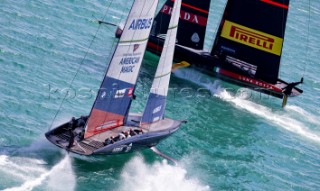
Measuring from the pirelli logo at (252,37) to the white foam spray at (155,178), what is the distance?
18.0m

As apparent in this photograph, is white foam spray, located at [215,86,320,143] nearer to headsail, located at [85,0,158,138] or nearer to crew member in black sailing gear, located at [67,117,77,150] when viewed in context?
headsail, located at [85,0,158,138]

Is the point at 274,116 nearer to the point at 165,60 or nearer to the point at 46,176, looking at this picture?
the point at 165,60

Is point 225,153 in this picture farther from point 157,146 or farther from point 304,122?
point 304,122

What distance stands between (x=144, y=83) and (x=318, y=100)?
16055 mm

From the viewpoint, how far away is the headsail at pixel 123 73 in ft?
143

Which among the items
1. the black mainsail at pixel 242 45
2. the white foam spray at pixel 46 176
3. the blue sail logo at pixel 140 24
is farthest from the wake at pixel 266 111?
the white foam spray at pixel 46 176

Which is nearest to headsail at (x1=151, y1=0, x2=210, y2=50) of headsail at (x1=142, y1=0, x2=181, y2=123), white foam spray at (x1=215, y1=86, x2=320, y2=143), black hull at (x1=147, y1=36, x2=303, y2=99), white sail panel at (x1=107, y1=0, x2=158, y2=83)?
black hull at (x1=147, y1=36, x2=303, y2=99)

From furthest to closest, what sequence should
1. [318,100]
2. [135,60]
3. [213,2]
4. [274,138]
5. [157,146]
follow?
[213,2] < [318,100] < [274,138] < [157,146] < [135,60]

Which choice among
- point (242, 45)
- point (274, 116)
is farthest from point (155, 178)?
point (242, 45)

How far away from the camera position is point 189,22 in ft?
209

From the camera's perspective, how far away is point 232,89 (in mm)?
64688

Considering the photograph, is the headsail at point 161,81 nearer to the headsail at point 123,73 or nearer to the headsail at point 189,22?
A: the headsail at point 123,73

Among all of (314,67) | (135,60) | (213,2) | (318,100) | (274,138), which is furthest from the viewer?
(213,2)

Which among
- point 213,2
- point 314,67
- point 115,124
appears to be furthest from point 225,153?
point 213,2
